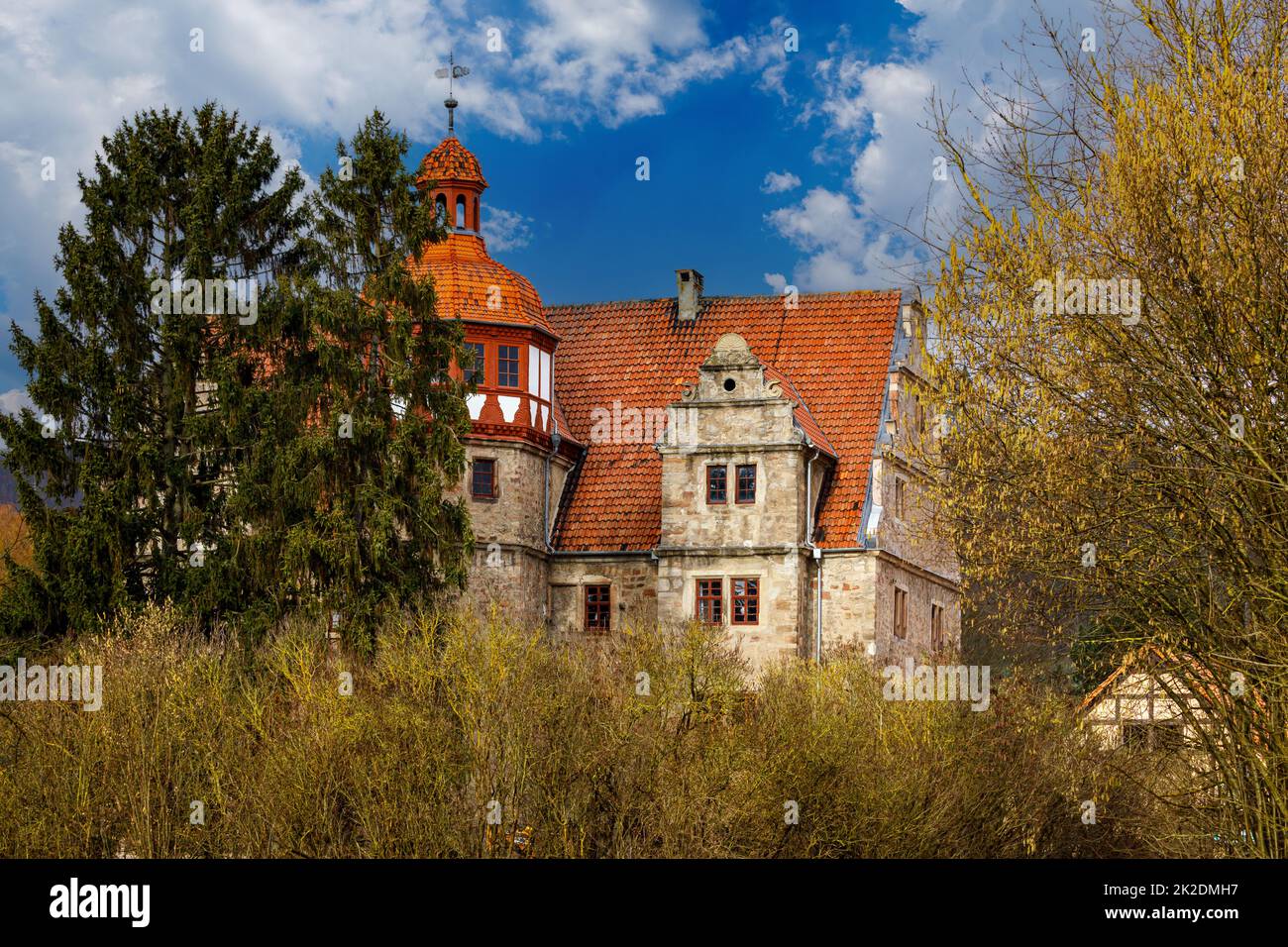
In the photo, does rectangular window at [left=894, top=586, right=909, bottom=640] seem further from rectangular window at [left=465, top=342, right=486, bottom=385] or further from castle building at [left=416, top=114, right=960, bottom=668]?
rectangular window at [left=465, top=342, right=486, bottom=385]

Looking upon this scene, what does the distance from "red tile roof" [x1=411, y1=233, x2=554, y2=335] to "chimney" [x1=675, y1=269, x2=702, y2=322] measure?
14.8ft

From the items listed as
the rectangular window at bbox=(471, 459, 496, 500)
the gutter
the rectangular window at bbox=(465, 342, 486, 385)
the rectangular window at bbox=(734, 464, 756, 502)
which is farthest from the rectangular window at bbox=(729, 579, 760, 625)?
the rectangular window at bbox=(465, 342, 486, 385)

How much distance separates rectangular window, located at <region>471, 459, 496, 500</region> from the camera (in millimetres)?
37844

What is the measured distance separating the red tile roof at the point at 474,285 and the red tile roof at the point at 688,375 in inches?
119

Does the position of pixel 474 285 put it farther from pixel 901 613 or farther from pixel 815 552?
pixel 901 613

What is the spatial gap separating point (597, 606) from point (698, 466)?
4128 mm

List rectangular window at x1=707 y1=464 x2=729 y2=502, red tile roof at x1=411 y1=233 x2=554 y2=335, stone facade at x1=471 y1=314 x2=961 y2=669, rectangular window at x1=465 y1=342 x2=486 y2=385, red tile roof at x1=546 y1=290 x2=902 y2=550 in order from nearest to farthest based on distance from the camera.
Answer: stone facade at x1=471 y1=314 x2=961 y2=669 → rectangular window at x1=707 y1=464 x2=729 y2=502 → rectangular window at x1=465 y1=342 x2=486 y2=385 → red tile roof at x1=411 y1=233 x2=554 y2=335 → red tile roof at x1=546 y1=290 x2=902 y2=550

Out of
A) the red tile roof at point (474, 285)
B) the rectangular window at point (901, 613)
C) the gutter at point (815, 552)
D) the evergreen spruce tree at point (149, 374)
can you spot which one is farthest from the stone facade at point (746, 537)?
the evergreen spruce tree at point (149, 374)

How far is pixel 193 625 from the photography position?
30594 millimetres

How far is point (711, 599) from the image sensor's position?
121 ft
